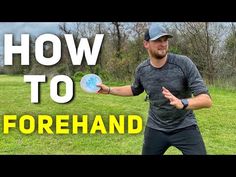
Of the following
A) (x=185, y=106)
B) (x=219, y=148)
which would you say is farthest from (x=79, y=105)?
(x=185, y=106)

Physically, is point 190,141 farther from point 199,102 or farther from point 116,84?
point 116,84

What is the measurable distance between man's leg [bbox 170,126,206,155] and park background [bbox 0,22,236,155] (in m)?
1.94

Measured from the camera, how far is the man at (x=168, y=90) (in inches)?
128

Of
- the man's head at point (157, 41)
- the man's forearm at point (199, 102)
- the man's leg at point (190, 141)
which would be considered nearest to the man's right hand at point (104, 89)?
the man's head at point (157, 41)

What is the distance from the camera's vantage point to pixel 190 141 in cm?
333

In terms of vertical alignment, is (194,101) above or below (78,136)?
above

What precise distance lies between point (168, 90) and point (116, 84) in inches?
99.2

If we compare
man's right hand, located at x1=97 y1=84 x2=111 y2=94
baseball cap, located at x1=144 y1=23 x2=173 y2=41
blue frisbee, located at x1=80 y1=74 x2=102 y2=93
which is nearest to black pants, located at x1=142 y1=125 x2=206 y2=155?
man's right hand, located at x1=97 y1=84 x2=111 y2=94

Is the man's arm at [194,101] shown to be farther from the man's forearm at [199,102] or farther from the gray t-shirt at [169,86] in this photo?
the gray t-shirt at [169,86]

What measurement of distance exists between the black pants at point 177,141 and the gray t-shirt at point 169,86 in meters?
0.04

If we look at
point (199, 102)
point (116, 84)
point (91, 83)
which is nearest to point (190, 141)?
point (199, 102)

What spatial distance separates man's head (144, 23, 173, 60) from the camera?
3219mm

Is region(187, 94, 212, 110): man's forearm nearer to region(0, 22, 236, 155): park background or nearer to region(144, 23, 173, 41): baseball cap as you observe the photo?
region(144, 23, 173, 41): baseball cap

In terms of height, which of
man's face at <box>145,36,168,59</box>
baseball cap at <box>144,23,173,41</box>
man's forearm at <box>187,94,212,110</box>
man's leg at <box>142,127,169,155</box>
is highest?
baseball cap at <box>144,23,173,41</box>
